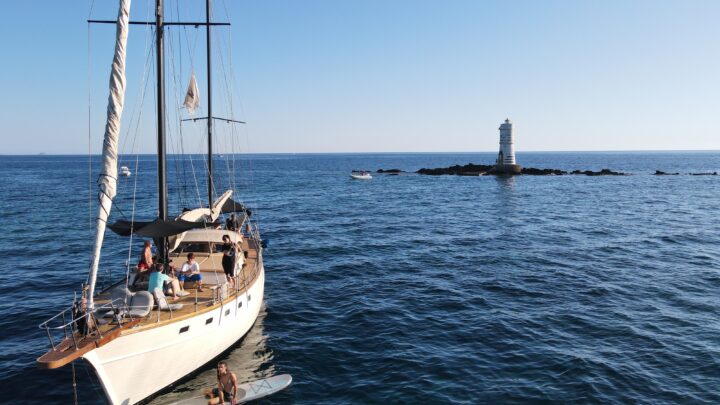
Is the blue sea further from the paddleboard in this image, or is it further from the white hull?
the white hull

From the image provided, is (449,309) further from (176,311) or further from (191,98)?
(191,98)

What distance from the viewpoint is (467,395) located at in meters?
14.0

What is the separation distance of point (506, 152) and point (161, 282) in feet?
315

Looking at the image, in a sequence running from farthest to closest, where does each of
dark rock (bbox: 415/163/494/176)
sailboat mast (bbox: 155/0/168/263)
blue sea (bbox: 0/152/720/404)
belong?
dark rock (bbox: 415/163/494/176) < sailboat mast (bbox: 155/0/168/263) < blue sea (bbox: 0/152/720/404)

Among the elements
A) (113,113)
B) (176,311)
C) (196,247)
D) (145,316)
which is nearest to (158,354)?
(145,316)

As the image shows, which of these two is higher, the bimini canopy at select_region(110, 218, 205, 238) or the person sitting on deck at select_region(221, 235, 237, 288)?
the bimini canopy at select_region(110, 218, 205, 238)

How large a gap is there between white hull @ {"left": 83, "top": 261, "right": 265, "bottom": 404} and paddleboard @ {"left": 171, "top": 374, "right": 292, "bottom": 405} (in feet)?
3.27

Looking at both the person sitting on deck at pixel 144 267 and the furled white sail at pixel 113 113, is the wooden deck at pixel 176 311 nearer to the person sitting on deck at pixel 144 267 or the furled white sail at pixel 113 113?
the person sitting on deck at pixel 144 267

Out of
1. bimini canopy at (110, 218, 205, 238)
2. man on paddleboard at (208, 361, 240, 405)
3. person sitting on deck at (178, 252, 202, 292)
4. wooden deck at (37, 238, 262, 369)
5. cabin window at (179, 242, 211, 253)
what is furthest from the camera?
cabin window at (179, 242, 211, 253)

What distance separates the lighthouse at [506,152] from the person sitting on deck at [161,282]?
89.3 m

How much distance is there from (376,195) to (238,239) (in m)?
51.4

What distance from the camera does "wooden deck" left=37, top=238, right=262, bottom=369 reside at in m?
10.9

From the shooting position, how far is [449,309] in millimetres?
21016

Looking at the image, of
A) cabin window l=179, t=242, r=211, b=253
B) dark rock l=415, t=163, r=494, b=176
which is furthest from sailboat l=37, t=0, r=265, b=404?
dark rock l=415, t=163, r=494, b=176
